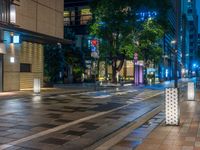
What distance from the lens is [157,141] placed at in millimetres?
9312

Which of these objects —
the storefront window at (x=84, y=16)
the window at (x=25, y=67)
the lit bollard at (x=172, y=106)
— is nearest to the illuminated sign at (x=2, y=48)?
the window at (x=25, y=67)

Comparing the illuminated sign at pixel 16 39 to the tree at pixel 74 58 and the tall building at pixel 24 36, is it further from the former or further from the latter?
the tree at pixel 74 58

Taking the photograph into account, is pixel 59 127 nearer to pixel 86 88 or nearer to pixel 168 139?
pixel 168 139

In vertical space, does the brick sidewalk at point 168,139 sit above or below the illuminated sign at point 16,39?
below

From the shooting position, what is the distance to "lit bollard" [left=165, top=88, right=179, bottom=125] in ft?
39.1

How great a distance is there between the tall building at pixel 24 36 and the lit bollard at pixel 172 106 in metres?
17.8

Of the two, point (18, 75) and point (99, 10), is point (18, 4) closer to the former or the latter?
point (18, 75)

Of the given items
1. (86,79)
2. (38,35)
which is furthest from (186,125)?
(86,79)

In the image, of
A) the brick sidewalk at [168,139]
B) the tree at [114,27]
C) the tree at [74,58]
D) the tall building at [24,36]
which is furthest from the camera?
the tree at [74,58]

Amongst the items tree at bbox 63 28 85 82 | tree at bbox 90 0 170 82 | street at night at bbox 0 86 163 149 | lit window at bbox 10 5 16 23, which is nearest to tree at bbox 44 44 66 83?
tree at bbox 63 28 85 82

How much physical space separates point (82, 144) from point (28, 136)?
1.73 metres

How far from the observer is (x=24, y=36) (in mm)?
33500

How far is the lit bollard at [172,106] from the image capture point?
470 inches

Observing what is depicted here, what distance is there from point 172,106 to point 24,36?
2369 cm
